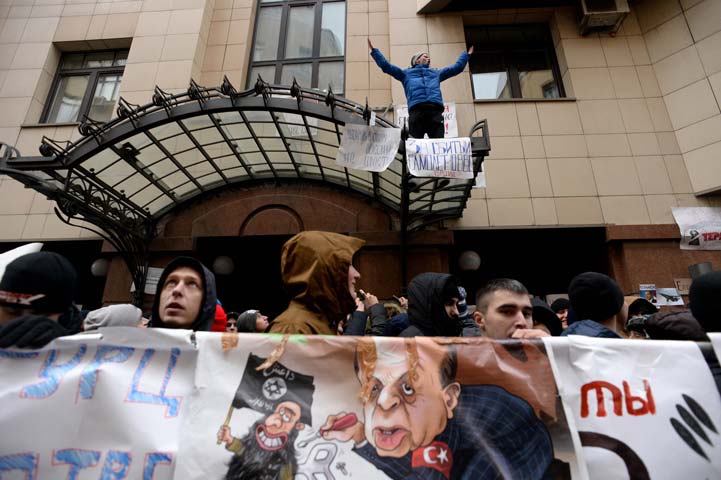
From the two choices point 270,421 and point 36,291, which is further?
point 36,291

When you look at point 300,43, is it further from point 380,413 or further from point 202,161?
point 380,413

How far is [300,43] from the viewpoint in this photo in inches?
352

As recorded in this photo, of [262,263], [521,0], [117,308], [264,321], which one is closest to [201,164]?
[262,263]

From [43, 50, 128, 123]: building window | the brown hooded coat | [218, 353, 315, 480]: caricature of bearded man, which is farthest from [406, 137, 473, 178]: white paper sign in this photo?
[43, 50, 128, 123]: building window

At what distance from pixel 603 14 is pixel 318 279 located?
8.88 meters

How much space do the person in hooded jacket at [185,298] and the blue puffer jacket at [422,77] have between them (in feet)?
13.7

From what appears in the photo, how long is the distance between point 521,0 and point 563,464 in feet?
31.5

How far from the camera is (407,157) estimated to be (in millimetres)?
4734

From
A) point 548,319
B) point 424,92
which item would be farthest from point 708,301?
point 424,92

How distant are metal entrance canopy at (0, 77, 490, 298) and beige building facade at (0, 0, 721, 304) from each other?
1343 mm

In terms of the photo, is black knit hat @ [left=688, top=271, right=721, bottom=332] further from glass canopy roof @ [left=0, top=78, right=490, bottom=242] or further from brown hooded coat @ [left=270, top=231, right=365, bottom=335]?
glass canopy roof @ [left=0, top=78, right=490, bottom=242]

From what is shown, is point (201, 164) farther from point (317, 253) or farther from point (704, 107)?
point (704, 107)

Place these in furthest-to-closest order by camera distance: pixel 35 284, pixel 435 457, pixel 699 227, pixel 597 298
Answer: pixel 699 227 < pixel 597 298 < pixel 35 284 < pixel 435 457

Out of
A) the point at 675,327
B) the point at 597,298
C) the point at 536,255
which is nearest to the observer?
the point at 675,327
